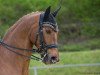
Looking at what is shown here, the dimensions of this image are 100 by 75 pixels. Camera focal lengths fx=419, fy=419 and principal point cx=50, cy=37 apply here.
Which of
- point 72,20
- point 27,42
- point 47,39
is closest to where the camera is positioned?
point 47,39

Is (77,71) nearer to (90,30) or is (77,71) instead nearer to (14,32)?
(90,30)

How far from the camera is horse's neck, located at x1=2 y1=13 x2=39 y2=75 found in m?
6.43

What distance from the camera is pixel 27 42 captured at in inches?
255

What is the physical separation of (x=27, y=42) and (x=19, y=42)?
0.12 meters

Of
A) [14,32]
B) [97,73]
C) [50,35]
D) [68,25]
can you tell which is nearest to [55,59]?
[50,35]

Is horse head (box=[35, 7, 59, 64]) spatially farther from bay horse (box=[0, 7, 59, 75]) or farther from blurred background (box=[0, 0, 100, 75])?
blurred background (box=[0, 0, 100, 75])

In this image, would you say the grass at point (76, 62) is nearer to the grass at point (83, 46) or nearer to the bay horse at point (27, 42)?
the grass at point (83, 46)

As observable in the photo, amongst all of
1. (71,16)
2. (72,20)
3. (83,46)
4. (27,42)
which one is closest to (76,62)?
(83,46)

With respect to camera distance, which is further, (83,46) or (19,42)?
(83,46)

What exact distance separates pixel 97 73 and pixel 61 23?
309 inches

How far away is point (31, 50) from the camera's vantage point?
256 inches

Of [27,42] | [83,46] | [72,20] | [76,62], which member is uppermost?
[72,20]

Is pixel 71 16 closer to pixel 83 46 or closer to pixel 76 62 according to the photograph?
pixel 83 46

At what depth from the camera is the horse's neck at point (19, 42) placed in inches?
253
